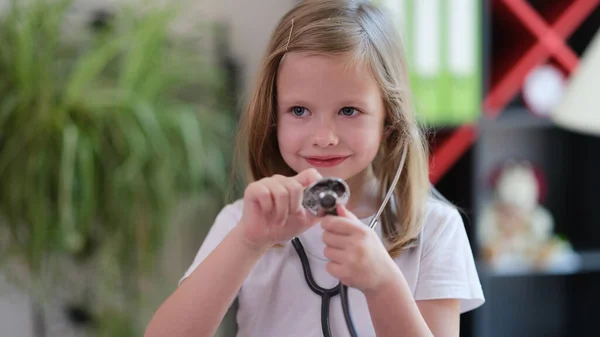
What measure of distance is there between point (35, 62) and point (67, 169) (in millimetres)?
260

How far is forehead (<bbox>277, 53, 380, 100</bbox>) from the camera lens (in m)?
0.83

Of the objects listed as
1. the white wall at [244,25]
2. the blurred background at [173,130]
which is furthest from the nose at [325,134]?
the white wall at [244,25]

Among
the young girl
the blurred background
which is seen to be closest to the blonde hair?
the young girl

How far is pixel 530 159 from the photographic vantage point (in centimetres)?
229

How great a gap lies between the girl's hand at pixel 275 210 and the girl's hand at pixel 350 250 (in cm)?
4

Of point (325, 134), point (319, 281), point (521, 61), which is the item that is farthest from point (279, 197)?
point (521, 61)

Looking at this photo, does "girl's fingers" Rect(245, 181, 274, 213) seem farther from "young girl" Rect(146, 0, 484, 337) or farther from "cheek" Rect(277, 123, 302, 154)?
"cheek" Rect(277, 123, 302, 154)

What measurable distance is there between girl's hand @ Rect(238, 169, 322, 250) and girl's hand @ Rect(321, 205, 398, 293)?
0.04 m

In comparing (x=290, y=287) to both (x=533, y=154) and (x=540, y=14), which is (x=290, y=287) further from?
(x=533, y=154)

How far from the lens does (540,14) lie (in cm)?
204

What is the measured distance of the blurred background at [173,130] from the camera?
162cm

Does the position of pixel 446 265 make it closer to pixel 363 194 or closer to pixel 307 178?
pixel 363 194

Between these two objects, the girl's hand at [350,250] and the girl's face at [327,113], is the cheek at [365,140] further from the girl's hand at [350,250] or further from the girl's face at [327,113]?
the girl's hand at [350,250]

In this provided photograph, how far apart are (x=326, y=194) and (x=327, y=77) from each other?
→ 0.16 m
